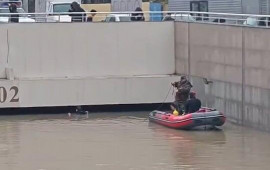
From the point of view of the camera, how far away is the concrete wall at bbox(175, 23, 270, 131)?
89.7ft

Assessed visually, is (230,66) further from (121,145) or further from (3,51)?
(3,51)

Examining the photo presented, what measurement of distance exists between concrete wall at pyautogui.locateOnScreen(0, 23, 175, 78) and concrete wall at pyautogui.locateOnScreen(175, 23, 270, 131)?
798 millimetres

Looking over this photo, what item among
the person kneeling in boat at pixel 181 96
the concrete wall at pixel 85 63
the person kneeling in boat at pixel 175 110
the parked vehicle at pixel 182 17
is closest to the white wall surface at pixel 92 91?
the concrete wall at pixel 85 63

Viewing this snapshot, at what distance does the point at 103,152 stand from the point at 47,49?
9945 millimetres

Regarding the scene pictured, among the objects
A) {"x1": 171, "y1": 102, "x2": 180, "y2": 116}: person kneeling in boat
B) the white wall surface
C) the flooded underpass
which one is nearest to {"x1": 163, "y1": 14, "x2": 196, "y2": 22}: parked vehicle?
the white wall surface

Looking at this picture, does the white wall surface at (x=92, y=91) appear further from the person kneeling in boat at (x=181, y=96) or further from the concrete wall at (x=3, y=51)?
the person kneeling in boat at (x=181, y=96)

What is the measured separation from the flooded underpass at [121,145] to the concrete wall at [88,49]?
8.49ft

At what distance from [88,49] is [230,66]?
19.6 ft

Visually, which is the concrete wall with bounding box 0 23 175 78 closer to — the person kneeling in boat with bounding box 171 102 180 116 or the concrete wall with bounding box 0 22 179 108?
the concrete wall with bounding box 0 22 179 108

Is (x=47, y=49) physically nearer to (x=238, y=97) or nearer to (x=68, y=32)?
(x=68, y=32)

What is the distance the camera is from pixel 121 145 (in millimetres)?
25359

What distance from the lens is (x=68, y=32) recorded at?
110 feet

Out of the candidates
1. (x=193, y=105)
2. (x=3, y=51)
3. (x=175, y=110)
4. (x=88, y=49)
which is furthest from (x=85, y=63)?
(x=193, y=105)

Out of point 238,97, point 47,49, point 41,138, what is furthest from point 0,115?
point 238,97
